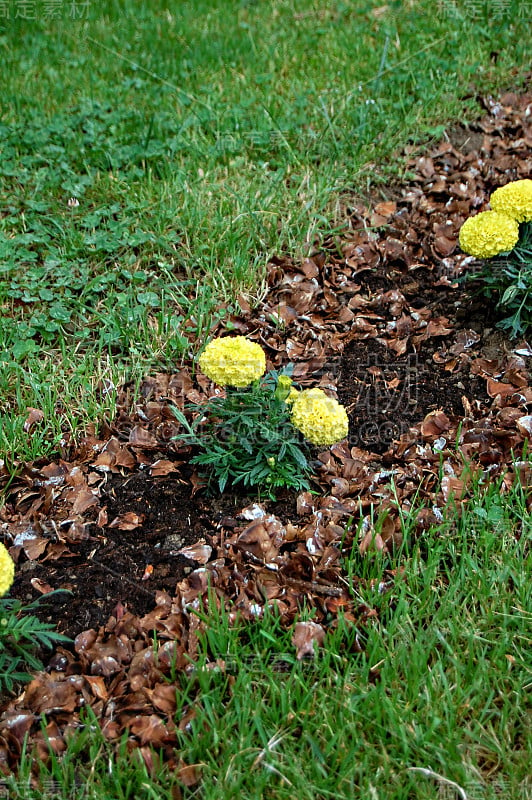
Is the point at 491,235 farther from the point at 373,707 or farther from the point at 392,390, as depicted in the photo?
the point at 373,707

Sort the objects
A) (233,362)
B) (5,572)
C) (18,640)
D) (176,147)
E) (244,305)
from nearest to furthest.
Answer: (5,572) < (18,640) < (233,362) < (244,305) < (176,147)

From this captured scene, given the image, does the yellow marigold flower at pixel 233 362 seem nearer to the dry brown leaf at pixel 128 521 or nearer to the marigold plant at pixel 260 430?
the marigold plant at pixel 260 430

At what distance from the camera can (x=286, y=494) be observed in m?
2.72

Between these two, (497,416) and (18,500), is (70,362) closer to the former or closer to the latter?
(18,500)

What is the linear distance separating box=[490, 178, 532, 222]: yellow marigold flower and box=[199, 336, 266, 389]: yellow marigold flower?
4.20 feet

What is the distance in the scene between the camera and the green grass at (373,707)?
1.89 metres

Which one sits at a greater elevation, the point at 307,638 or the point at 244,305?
the point at 244,305

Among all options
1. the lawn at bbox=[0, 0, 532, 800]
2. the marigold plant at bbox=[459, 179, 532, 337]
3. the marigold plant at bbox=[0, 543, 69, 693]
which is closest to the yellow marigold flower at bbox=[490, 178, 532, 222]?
the marigold plant at bbox=[459, 179, 532, 337]

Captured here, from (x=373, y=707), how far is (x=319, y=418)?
851 mm

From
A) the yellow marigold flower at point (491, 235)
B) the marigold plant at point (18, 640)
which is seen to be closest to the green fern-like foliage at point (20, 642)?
the marigold plant at point (18, 640)

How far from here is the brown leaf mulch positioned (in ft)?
7.25

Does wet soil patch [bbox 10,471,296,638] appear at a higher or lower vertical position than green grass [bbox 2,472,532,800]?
lower

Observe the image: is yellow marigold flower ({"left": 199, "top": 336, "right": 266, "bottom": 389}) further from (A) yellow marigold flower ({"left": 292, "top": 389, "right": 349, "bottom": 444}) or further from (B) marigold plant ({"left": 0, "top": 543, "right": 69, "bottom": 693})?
(B) marigold plant ({"left": 0, "top": 543, "right": 69, "bottom": 693})

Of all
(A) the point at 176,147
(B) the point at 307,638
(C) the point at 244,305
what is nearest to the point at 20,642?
(B) the point at 307,638
